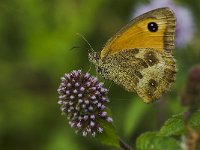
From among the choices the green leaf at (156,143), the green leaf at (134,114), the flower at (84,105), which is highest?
the flower at (84,105)

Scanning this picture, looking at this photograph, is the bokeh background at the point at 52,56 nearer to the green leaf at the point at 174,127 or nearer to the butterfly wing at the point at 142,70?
the butterfly wing at the point at 142,70

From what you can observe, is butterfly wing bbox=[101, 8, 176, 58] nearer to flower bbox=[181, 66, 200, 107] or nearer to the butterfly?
the butterfly

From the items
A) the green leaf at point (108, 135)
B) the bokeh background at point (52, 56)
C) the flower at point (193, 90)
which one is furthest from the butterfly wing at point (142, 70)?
the bokeh background at point (52, 56)

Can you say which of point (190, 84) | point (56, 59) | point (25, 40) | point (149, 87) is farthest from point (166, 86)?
point (25, 40)

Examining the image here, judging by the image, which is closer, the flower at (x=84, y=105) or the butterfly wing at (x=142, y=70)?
the flower at (x=84, y=105)

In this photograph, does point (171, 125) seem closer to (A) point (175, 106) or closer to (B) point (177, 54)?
(A) point (175, 106)

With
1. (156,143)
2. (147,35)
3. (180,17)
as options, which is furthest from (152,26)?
(180,17)
